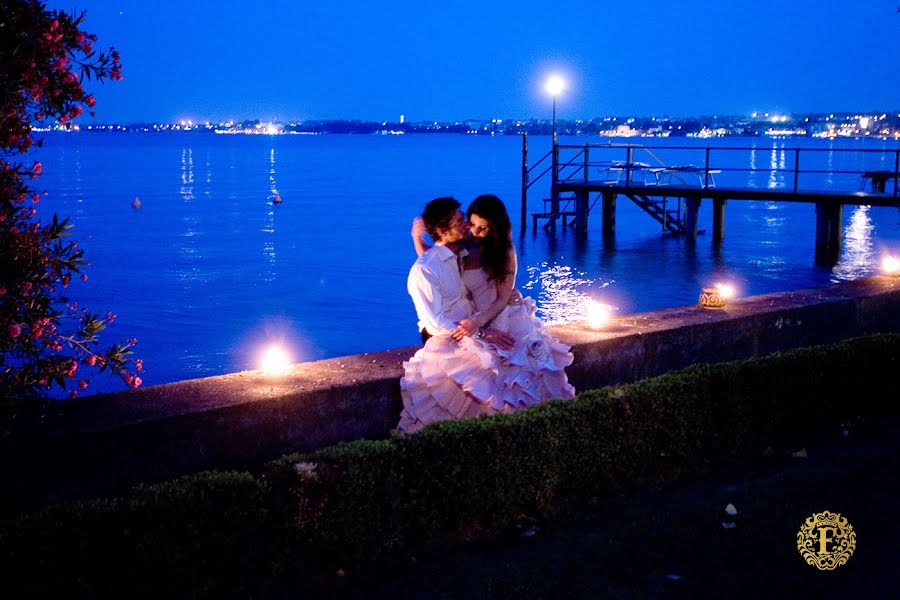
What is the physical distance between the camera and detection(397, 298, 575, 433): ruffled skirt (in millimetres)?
5352

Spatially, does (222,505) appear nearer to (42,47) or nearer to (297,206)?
(42,47)

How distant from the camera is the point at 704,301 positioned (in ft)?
25.4

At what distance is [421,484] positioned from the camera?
4344mm

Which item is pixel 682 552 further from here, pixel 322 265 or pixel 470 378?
pixel 322 265

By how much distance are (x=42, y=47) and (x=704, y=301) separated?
5.43 meters

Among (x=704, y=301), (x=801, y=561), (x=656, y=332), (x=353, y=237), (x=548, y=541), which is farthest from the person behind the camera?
(x=353, y=237)

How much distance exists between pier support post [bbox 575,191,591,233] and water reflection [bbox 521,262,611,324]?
4522 millimetres

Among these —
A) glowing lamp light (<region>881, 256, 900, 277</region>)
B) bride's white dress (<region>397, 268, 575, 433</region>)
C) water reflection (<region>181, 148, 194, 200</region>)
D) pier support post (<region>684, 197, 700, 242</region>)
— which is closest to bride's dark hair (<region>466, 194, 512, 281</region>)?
bride's white dress (<region>397, 268, 575, 433</region>)

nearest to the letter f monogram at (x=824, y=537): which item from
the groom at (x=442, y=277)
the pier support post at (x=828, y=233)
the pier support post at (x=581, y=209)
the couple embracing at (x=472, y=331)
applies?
the couple embracing at (x=472, y=331)

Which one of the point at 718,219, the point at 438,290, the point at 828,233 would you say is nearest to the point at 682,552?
the point at 438,290

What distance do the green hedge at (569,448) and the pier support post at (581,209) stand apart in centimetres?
2556

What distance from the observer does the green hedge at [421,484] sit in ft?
11.5

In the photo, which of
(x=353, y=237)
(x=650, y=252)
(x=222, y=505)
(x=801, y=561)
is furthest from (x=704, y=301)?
(x=353, y=237)

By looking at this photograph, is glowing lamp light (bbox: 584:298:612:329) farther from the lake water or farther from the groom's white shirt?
the lake water
